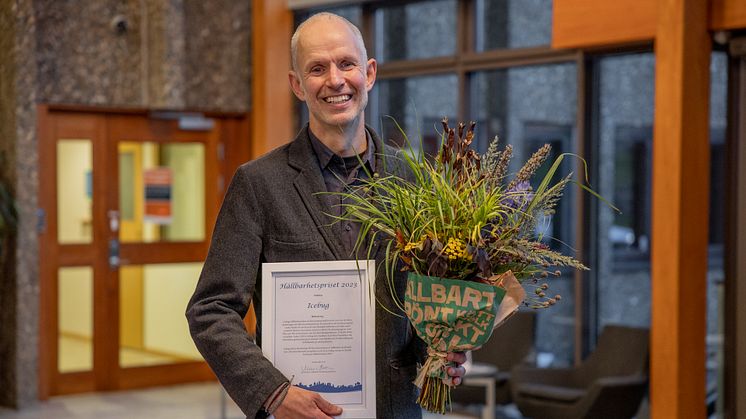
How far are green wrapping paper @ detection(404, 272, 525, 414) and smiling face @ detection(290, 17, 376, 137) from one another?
1.39ft

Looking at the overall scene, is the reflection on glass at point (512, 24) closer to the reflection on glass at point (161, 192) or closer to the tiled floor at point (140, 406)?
the tiled floor at point (140, 406)

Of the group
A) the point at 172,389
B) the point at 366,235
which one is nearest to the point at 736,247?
the point at 366,235

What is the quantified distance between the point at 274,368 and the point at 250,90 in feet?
24.3

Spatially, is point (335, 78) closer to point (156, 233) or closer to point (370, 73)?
point (370, 73)

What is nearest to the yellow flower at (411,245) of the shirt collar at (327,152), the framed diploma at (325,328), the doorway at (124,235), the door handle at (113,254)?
the framed diploma at (325,328)

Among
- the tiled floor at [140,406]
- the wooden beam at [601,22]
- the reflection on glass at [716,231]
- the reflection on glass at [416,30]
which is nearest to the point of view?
the wooden beam at [601,22]

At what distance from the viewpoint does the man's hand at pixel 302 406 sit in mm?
2172

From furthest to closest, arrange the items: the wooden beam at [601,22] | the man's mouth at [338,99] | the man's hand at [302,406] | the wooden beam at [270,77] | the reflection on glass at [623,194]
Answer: the wooden beam at [270,77], the reflection on glass at [623,194], the wooden beam at [601,22], the man's mouth at [338,99], the man's hand at [302,406]

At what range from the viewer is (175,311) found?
30.3ft

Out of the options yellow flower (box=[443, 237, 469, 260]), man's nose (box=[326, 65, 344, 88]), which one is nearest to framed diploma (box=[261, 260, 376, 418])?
yellow flower (box=[443, 237, 469, 260])

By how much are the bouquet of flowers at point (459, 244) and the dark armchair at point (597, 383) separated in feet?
13.0

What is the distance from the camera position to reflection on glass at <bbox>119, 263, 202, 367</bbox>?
29.5 feet

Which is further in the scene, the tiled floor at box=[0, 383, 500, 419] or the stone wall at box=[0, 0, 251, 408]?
the stone wall at box=[0, 0, 251, 408]
